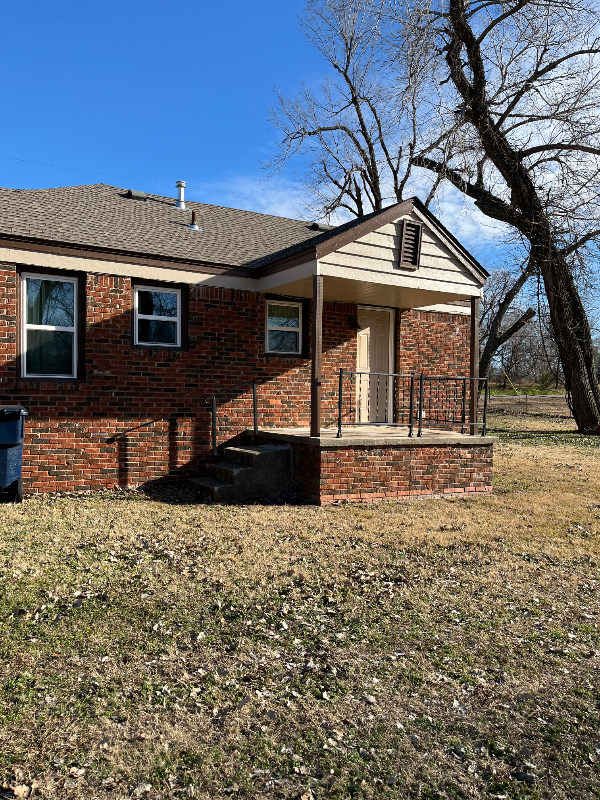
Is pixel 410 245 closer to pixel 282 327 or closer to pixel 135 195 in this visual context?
pixel 282 327

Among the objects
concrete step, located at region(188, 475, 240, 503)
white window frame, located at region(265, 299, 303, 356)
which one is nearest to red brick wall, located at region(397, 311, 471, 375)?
white window frame, located at region(265, 299, 303, 356)

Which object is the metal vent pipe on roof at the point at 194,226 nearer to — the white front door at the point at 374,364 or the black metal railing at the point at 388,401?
the white front door at the point at 374,364

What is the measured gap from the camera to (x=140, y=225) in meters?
10.2

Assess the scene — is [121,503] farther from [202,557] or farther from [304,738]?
[304,738]

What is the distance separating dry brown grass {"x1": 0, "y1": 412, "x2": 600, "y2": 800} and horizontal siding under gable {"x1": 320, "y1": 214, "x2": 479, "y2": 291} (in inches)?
158

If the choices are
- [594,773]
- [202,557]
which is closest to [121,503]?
[202,557]

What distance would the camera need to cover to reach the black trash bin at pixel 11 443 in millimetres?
7590

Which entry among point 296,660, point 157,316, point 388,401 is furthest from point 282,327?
point 296,660

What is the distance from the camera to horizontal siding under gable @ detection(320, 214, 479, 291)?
8797 millimetres

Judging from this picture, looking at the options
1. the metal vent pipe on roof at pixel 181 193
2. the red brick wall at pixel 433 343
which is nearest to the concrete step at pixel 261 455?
the red brick wall at pixel 433 343

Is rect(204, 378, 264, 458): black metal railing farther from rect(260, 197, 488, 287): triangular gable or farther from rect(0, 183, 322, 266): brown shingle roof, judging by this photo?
rect(0, 183, 322, 266): brown shingle roof

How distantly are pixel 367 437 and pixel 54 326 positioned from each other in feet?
15.6

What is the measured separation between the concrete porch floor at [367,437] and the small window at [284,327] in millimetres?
1528

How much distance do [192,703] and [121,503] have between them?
5.12 meters
